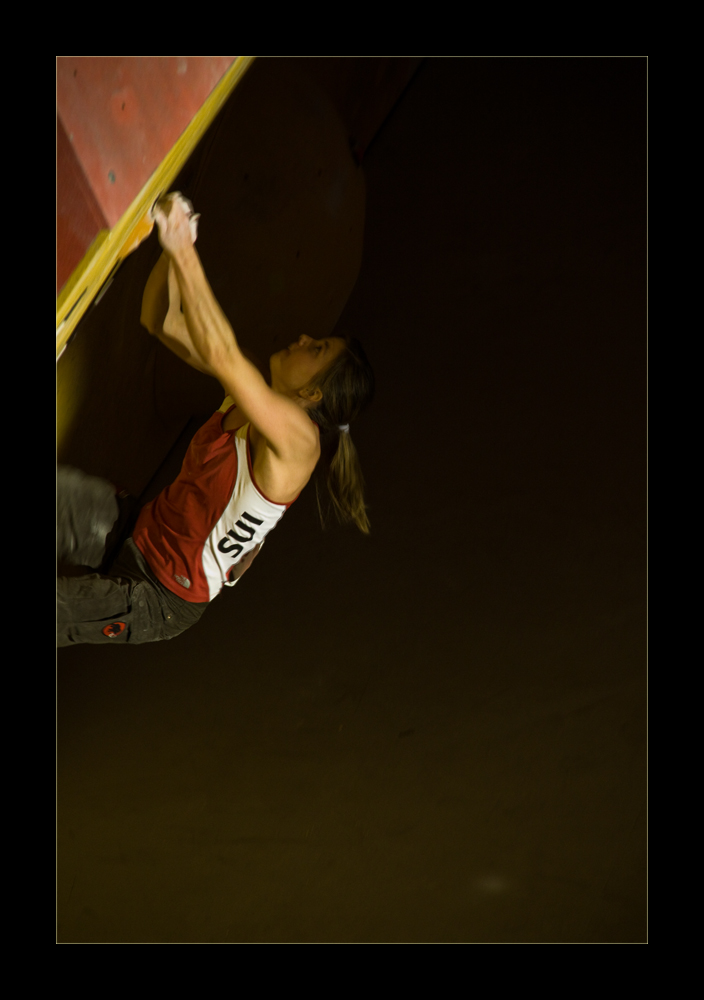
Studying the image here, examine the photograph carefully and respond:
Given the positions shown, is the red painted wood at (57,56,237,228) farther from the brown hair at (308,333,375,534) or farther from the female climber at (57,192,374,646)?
the brown hair at (308,333,375,534)

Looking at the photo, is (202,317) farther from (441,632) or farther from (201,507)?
(441,632)

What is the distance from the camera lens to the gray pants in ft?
4.49

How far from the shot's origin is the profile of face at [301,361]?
137cm

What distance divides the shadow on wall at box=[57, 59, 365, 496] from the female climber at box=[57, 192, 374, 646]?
3 cm

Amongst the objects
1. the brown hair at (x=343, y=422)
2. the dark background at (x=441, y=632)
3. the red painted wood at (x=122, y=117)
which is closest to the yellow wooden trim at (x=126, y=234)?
the red painted wood at (x=122, y=117)

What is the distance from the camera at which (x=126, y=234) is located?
1236mm

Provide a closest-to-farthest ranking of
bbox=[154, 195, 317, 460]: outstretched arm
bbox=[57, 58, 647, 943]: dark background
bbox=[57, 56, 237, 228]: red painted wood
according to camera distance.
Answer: bbox=[57, 56, 237, 228]: red painted wood, bbox=[154, 195, 317, 460]: outstretched arm, bbox=[57, 58, 647, 943]: dark background

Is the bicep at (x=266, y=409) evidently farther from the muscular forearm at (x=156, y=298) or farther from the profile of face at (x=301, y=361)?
the muscular forearm at (x=156, y=298)

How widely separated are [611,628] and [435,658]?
35cm

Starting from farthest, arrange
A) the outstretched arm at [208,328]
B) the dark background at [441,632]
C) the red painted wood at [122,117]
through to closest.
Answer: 1. the dark background at [441,632]
2. the outstretched arm at [208,328]
3. the red painted wood at [122,117]

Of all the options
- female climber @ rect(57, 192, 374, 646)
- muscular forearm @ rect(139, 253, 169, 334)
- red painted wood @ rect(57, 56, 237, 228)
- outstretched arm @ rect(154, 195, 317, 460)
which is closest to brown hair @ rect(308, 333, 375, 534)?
female climber @ rect(57, 192, 374, 646)

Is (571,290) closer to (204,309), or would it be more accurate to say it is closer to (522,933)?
(204,309)

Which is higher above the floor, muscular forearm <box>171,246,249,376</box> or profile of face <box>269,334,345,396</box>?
muscular forearm <box>171,246,249,376</box>

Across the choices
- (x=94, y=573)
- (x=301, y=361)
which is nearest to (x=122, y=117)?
(x=301, y=361)
